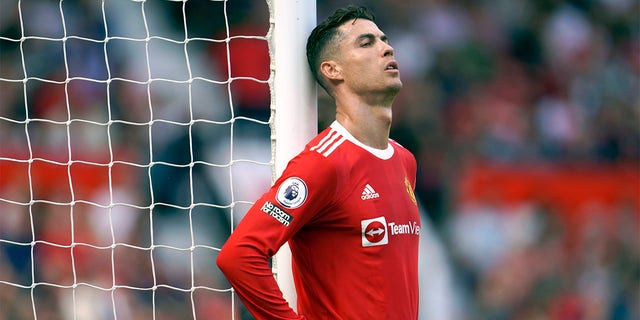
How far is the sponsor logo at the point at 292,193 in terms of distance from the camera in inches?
78.6

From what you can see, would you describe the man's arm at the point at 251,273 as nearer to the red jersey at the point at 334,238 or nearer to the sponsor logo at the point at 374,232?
the red jersey at the point at 334,238

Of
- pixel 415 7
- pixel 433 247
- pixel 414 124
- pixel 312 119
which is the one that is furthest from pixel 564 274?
pixel 312 119

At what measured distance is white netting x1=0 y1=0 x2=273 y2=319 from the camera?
4.20 metres

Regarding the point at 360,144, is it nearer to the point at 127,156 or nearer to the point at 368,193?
the point at 368,193

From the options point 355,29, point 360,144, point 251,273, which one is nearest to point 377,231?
point 360,144

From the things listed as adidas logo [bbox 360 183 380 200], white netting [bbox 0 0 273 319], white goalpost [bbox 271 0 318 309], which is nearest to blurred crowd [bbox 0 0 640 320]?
white netting [bbox 0 0 273 319]

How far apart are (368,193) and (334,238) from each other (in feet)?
0.45

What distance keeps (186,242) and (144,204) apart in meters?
0.29

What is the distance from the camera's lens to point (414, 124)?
4562 mm

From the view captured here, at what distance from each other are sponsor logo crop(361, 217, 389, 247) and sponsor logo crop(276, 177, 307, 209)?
0.18m

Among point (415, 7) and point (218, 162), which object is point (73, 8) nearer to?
point (218, 162)

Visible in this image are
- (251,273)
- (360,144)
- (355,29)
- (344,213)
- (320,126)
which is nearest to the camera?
(251,273)

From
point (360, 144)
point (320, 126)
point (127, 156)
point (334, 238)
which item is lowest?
point (127, 156)

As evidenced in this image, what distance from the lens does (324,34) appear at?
229 centimetres
